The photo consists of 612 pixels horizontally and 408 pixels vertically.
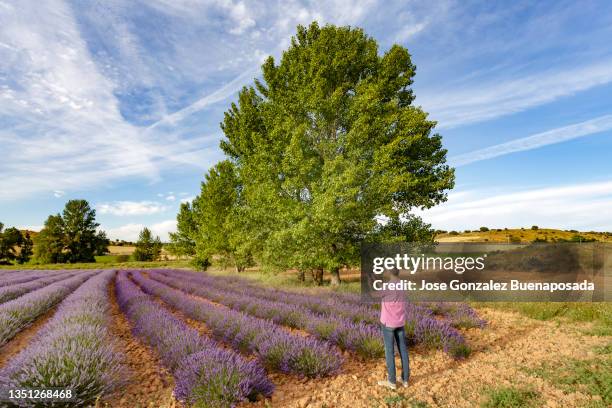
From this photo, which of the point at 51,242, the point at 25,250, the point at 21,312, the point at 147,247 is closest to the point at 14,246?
the point at 25,250

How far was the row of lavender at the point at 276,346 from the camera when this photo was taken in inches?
175

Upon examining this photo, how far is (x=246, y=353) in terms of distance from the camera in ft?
18.1

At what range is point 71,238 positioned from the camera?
194 feet

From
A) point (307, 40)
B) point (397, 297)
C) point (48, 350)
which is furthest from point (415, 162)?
point (48, 350)

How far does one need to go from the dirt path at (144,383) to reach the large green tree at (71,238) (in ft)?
211

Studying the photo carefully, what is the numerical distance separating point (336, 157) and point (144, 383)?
9.57m

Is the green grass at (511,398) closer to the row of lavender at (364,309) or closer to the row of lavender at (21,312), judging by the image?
the row of lavender at (364,309)

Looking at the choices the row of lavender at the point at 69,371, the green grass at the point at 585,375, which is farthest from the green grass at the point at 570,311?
the row of lavender at the point at 69,371

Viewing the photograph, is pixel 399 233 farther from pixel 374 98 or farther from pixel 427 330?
pixel 427 330

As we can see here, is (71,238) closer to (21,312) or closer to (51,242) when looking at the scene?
(51,242)

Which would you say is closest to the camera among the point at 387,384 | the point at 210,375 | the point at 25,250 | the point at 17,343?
the point at 210,375

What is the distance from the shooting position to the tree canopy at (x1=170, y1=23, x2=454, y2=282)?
12.7 meters

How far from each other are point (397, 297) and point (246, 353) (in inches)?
114

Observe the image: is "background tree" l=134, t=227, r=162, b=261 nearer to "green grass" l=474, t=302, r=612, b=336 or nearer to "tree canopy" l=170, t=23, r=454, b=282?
"tree canopy" l=170, t=23, r=454, b=282
